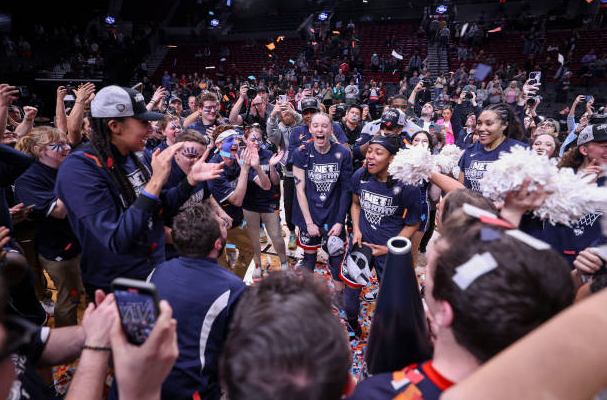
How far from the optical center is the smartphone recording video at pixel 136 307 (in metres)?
0.82

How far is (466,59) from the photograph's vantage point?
15664 mm

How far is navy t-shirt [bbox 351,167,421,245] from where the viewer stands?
2699mm

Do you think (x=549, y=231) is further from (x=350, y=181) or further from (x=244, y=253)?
(x=244, y=253)

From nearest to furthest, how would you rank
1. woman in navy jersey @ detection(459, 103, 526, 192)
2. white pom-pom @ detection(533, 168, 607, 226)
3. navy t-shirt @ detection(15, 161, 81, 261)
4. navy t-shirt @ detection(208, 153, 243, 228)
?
white pom-pom @ detection(533, 168, 607, 226)
navy t-shirt @ detection(15, 161, 81, 261)
woman in navy jersey @ detection(459, 103, 526, 192)
navy t-shirt @ detection(208, 153, 243, 228)

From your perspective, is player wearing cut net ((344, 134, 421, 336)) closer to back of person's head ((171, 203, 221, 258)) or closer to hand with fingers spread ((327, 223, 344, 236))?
hand with fingers spread ((327, 223, 344, 236))

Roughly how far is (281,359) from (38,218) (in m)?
2.79

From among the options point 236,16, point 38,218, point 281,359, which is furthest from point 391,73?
point 281,359

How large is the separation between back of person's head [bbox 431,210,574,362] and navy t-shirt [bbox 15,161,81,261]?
9.33 ft

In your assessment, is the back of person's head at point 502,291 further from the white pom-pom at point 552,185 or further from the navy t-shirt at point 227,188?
the navy t-shirt at point 227,188

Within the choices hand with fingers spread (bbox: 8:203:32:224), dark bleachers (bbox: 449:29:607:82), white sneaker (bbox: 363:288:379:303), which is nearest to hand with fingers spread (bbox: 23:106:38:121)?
hand with fingers spread (bbox: 8:203:32:224)

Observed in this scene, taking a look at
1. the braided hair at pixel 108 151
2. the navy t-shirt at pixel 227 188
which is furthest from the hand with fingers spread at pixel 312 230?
the braided hair at pixel 108 151

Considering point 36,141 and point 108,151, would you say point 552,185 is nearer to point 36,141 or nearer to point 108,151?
point 108,151

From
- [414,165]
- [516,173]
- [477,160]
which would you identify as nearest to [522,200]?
[516,173]

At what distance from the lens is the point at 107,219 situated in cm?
167
